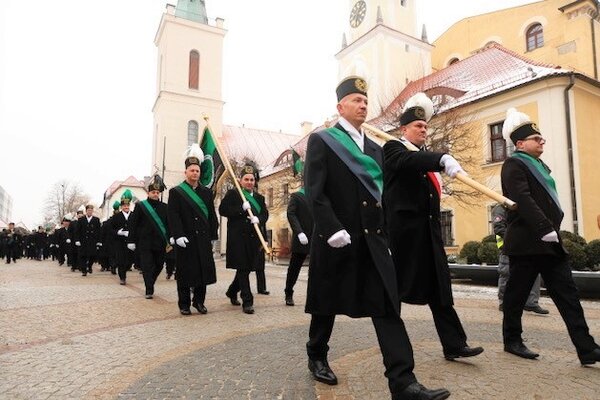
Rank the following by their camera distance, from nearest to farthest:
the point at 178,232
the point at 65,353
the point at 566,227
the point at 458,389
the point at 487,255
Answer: the point at 458,389 < the point at 65,353 < the point at 178,232 < the point at 487,255 < the point at 566,227

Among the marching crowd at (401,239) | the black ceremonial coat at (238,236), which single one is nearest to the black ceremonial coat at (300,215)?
the black ceremonial coat at (238,236)

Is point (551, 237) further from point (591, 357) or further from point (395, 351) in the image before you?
point (395, 351)

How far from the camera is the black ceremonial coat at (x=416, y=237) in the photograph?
4.09 meters

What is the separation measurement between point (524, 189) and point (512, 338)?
1.34 meters

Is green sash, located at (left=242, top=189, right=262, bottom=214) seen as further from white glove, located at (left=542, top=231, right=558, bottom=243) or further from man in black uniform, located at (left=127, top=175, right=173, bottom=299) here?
white glove, located at (left=542, top=231, right=558, bottom=243)

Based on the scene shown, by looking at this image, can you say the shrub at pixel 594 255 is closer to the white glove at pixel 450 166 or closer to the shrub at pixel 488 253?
the shrub at pixel 488 253

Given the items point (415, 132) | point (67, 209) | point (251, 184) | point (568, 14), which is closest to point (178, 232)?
point (251, 184)

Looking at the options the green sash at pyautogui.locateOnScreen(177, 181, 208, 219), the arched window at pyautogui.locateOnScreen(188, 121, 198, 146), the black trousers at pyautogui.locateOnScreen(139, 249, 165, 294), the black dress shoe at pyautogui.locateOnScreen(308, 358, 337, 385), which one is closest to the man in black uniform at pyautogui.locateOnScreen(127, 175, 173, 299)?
the black trousers at pyautogui.locateOnScreen(139, 249, 165, 294)

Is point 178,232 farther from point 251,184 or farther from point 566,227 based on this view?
point 566,227

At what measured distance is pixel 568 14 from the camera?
2967 cm

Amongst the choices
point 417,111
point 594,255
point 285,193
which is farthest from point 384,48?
point 417,111

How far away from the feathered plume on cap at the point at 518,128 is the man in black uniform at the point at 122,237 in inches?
392

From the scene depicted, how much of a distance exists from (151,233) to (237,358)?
5623mm

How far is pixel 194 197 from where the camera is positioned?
23.5 feet
